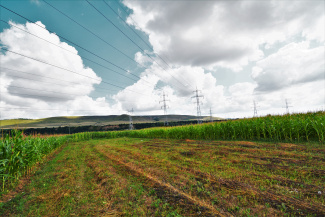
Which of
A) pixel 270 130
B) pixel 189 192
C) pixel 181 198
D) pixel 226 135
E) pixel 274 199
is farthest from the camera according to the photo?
pixel 226 135

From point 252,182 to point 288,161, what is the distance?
9.82 ft

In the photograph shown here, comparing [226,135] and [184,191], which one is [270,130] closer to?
[226,135]

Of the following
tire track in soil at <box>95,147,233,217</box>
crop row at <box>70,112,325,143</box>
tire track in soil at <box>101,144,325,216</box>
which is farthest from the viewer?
crop row at <box>70,112,325,143</box>

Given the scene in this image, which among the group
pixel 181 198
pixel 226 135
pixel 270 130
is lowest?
pixel 226 135

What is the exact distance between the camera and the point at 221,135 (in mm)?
14539

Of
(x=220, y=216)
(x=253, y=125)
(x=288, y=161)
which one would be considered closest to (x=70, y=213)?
(x=220, y=216)

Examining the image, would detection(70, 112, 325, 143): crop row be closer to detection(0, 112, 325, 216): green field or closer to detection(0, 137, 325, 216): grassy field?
detection(0, 112, 325, 216): green field

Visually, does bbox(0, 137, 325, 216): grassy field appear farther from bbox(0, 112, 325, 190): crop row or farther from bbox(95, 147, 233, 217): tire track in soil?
bbox(0, 112, 325, 190): crop row

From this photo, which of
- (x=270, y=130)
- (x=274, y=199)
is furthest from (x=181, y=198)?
(x=270, y=130)

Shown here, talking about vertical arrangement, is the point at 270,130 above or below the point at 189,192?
above

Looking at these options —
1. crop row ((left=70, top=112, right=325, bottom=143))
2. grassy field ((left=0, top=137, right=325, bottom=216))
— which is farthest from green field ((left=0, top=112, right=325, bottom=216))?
crop row ((left=70, top=112, right=325, bottom=143))

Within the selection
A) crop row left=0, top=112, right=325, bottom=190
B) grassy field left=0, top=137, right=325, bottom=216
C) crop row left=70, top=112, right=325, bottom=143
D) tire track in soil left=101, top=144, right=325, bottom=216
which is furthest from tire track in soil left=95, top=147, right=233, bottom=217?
crop row left=70, top=112, right=325, bottom=143

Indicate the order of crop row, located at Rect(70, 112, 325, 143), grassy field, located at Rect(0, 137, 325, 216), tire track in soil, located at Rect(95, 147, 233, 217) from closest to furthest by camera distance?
1. tire track in soil, located at Rect(95, 147, 233, 217)
2. grassy field, located at Rect(0, 137, 325, 216)
3. crop row, located at Rect(70, 112, 325, 143)

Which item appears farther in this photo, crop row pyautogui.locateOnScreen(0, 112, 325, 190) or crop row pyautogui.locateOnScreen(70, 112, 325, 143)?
crop row pyautogui.locateOnScreen(70, 112, 325, 143)
